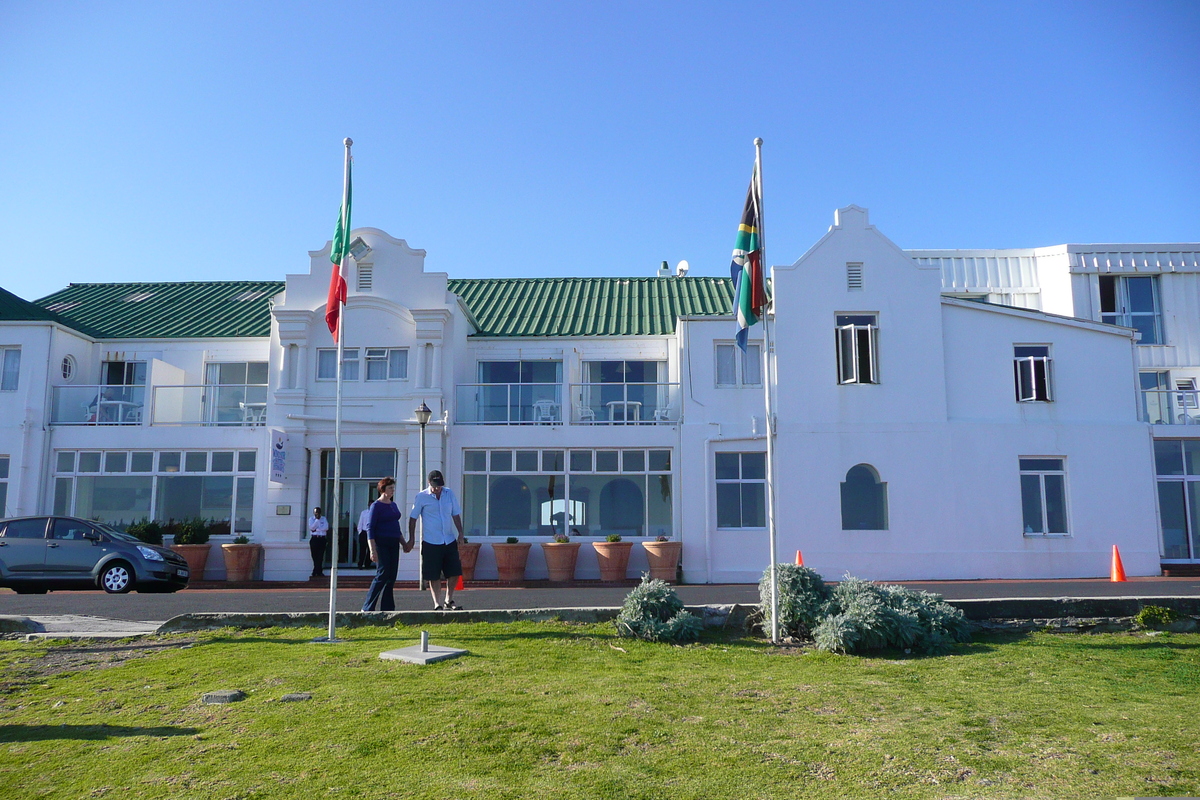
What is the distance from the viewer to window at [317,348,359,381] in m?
21.5

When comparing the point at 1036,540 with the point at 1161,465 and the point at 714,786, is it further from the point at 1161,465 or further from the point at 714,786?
the point at 714,786

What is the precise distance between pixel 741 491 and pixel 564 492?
4102 mm

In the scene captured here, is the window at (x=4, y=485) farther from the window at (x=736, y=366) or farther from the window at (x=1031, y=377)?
the window at (x=1031, y=377)

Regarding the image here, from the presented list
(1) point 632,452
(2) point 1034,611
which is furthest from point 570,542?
(2) point 1034,611

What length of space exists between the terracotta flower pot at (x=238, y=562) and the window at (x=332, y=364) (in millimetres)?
4266

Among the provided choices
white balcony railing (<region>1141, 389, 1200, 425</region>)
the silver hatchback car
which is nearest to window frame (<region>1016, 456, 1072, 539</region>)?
white balcony railing (<region>1141, 389, 1200, 425</region>)

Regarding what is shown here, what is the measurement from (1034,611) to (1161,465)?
16.4 meters

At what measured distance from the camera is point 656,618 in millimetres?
8938

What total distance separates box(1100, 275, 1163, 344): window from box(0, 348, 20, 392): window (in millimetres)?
28157

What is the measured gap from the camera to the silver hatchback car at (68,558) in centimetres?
1677

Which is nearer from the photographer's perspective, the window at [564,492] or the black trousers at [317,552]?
the black trousers at [317,552]

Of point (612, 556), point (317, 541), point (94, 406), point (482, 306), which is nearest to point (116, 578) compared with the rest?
point (317, 541)

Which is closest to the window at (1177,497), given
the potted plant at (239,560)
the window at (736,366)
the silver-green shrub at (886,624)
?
the window at (736,366)

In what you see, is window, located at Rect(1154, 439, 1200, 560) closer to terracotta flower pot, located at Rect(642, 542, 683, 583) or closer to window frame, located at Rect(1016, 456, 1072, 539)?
window frame, located at Rect(1016, 456, 1072, 539)
